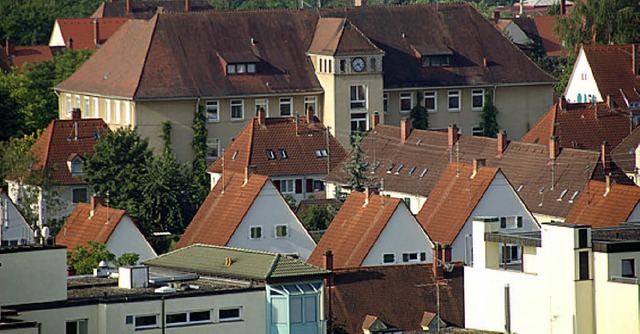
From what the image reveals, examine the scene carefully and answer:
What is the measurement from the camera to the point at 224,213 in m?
67.4

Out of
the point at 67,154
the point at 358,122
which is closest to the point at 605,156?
the point at 358,122

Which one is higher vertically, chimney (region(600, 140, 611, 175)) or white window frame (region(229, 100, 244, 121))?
white window frame (region(229, 100, 244, 121))

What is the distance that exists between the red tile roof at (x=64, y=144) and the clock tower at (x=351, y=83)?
9389 mm

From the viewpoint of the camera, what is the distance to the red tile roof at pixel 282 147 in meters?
81.0

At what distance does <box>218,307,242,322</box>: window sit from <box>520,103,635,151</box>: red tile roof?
1517 inches

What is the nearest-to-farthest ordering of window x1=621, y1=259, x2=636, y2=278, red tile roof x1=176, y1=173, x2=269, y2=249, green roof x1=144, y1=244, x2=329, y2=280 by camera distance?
window x1=621, y1=259, x2=636, y2=278 → green roof x1=144, y1=244, x2=329, y2=280 → red tile roof x1=176, y1=173, x2=269, y2=249

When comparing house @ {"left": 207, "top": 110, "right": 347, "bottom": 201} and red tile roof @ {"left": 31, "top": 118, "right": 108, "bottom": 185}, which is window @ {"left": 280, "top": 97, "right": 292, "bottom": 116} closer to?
house @ {"left": 207, "top": 110, "right": 347, "bottom": 201}

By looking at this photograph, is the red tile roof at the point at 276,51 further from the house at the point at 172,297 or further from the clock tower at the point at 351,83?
the house at the point at 172,297

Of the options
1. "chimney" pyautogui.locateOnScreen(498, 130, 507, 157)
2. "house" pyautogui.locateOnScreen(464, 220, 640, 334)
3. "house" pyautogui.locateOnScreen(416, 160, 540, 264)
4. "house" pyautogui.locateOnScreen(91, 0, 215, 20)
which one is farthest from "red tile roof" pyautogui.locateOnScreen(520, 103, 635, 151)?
"house" pyautogui.locateOnScreen(91, 0, 215, 20)

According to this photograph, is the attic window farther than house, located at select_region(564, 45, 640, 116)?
No

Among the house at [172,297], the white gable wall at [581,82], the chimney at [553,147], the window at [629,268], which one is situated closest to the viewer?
the house at [172,297]

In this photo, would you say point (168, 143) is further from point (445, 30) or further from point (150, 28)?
point (445, 30)

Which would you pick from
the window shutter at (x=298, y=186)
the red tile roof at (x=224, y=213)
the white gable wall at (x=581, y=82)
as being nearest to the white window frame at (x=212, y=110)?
the window shutter at (x=298, y=186)

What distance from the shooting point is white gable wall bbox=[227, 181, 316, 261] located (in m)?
66.1
